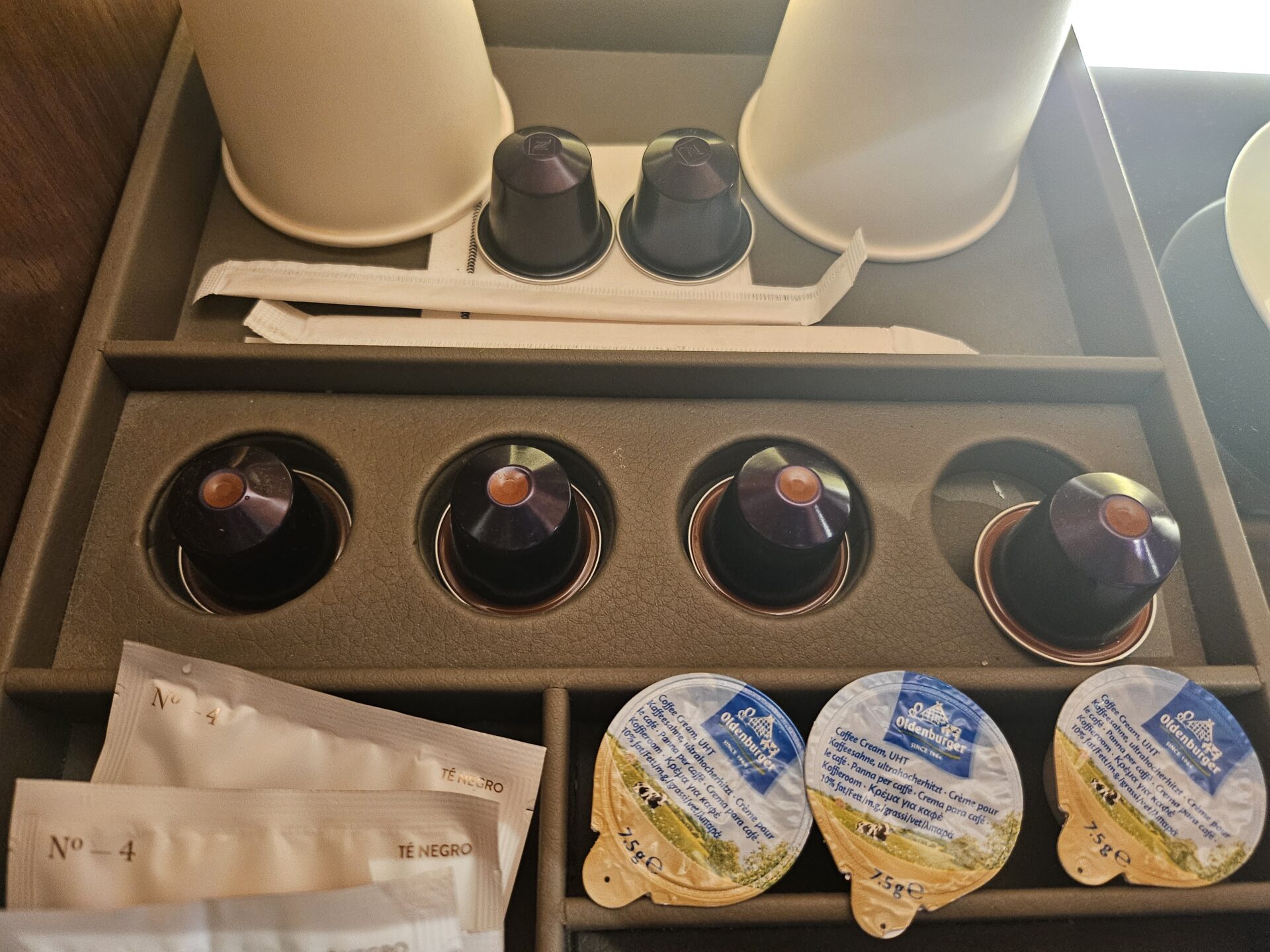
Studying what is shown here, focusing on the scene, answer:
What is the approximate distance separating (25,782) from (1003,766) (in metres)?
0.55

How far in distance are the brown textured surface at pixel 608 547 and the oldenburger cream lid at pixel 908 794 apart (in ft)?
0.17

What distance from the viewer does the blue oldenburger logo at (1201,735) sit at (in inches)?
20.1

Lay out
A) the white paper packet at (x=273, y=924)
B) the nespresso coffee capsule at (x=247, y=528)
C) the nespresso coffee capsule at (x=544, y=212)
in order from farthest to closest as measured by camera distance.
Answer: the nespresso coffee capsule at (x=544, y=212) < the nespresso coffee capsule at (x=247, y=528) < the white paper packet at (x=273, y=924)

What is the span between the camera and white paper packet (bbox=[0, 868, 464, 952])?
413 mm

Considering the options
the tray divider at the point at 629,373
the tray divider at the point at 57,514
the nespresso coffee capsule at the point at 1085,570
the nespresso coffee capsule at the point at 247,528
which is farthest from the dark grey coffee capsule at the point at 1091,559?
the tray divider at the point at 57,514

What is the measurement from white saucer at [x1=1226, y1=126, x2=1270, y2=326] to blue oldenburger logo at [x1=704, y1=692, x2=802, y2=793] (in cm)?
43

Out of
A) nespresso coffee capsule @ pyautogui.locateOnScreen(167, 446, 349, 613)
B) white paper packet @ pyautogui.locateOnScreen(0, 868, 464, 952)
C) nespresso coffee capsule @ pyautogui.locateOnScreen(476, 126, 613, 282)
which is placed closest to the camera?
white paper packet @ pyautogui.locateOnScreen(0, 868, 464, 952)

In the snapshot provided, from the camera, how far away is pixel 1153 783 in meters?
0.51

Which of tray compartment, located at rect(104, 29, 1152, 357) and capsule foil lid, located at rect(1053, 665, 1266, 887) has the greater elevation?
tray compartment, located at rect(104, 29, 1152, 357)

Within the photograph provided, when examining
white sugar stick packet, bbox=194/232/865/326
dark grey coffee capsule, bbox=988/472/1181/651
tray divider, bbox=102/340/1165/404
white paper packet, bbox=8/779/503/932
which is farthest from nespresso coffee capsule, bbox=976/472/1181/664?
white paper packet, bbox=8/779/503/932

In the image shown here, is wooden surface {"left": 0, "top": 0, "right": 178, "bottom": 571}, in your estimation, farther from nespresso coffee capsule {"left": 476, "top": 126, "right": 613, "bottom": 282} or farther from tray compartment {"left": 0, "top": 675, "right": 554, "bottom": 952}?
nespresso coffee capsule {"left": 476, "top": 126, "right": 613, "bottom": 282}

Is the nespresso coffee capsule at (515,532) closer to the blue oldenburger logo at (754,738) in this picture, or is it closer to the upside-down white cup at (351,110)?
the blue oldenburger logo at (754,738)

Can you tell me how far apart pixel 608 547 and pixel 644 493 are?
0.15 feet

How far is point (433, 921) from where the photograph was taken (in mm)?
448
